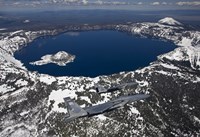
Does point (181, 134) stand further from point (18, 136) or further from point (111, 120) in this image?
point (18, 136)

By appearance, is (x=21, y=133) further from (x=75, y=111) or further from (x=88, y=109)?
(x=75, y=111)

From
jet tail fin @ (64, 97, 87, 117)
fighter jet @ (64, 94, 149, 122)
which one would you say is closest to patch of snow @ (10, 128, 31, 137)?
fighter jet @ (64, 94, 149, 122)

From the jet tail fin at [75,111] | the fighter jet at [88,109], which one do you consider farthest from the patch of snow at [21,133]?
the jet tail fin at [75,111]

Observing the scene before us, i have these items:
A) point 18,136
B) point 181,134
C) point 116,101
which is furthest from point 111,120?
point 116,101

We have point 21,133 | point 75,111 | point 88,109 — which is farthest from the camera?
point 21,133

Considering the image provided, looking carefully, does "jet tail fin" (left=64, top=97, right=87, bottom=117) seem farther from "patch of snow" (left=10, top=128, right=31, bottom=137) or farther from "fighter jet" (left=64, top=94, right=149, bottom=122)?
"patch of snow" (left=10, top=128, right=31, bottom=137)

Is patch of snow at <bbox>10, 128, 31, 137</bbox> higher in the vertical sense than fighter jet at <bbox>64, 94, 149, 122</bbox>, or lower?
lower

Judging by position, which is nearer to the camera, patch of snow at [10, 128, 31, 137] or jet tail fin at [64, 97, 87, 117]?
jet tail fin at [64, 97, 87, 117]

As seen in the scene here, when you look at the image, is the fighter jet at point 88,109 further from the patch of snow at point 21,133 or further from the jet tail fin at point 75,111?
the patch of snow at point 21,133

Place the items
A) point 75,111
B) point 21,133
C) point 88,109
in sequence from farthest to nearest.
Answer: point 21,133
point 88,109
point 75,111

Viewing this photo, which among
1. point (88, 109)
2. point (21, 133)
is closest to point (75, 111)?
point (88, 109)

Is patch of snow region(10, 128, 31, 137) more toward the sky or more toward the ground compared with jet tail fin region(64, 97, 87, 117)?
more toward the ground
